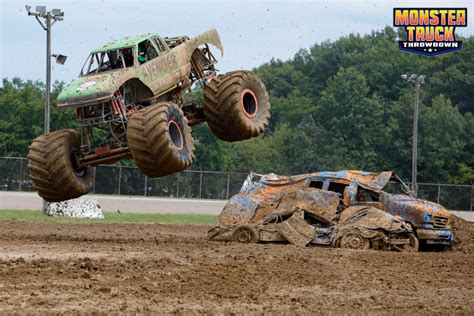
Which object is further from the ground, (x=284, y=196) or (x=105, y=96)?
(x=105, y=96)

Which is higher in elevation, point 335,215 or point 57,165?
point 57,165

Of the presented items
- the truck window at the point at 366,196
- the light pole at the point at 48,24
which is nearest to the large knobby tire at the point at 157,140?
the truck window at the point at 366,196

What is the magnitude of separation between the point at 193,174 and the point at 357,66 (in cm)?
4625

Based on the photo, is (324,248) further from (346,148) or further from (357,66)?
(357,66)

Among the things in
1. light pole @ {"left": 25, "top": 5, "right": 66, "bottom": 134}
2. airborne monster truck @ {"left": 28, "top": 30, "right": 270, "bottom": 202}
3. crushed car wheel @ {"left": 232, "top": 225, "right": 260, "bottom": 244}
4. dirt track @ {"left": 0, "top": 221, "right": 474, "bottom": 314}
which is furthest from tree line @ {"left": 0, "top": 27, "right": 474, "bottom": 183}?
dirt track @ {"left": 0, "top": 221, "right": 474, "bottom": 314}

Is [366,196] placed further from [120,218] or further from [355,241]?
[120,218]

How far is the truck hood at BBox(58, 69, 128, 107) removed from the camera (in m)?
21.1

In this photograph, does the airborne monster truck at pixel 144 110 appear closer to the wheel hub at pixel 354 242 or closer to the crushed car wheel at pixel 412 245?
the wheel hub at pixel 354 242

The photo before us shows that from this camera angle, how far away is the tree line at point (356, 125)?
218ft

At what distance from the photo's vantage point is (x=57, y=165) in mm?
22438

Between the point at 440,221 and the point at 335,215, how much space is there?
8.06 feet

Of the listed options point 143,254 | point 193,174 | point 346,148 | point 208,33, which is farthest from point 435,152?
point 143,254

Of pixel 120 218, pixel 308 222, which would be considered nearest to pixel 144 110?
pixel 308 222

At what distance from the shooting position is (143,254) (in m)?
19.7
